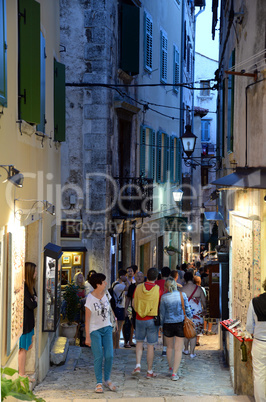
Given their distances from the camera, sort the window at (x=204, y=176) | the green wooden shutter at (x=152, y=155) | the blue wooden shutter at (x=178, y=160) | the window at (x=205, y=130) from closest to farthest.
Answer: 1. the green wooden shutter at (x=152, y=155)
2. the blue wooden shutter at (x=178, y=160)
3. the window at (x=204, y=176)
4. the window at (x=205, y=130)

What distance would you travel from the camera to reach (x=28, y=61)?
24.2 ft

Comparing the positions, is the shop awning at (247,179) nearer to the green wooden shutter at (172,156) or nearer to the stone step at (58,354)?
the stone step at (58,354)

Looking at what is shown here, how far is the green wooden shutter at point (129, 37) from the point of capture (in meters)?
17.8

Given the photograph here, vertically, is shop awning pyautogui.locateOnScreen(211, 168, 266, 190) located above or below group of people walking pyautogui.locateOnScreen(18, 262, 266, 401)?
above

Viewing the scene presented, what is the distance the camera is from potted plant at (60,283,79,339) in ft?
39.0

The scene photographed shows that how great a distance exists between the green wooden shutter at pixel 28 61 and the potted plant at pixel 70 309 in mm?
5065

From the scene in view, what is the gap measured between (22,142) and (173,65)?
65.4ft

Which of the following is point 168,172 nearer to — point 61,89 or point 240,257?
point 61,89

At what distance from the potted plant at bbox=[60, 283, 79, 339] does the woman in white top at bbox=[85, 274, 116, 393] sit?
3467mm

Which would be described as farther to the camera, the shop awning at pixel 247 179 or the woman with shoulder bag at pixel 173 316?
the woman with shoulder bag at pixel 173 316

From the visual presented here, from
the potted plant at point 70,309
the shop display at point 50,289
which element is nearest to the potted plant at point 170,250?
the potted plant at point 70,309

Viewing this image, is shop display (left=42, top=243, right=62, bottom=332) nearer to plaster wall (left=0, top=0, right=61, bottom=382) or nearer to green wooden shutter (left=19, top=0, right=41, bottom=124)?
plaster wall (left=0, top=0, right=61, bottom=382)

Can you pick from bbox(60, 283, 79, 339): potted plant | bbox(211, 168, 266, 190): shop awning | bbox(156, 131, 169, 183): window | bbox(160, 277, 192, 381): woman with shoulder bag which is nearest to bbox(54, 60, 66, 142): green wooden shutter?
bbox(60, 283, 79, 339): potted plant

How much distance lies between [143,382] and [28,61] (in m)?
4.70
